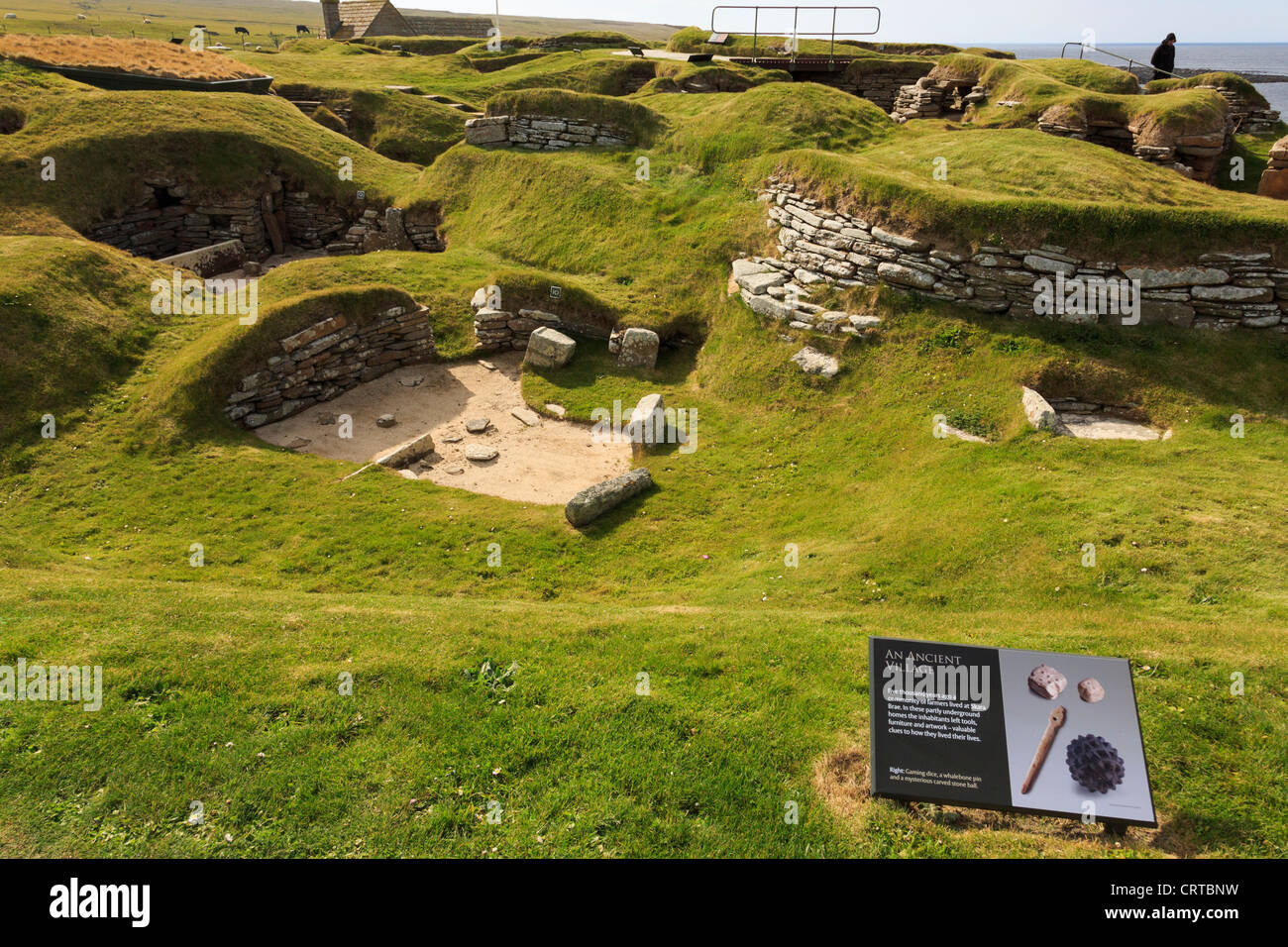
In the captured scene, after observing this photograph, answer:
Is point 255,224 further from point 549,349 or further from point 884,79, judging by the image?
point 884,79

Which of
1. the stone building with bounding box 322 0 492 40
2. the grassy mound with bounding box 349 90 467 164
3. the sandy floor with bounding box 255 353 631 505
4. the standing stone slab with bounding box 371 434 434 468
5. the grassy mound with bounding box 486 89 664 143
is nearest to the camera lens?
the standing stone slab with bounding box 371 434 434 468

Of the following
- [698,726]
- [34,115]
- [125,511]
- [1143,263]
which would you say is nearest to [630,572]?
[698,726]

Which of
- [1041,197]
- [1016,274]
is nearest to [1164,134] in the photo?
[1041,197]

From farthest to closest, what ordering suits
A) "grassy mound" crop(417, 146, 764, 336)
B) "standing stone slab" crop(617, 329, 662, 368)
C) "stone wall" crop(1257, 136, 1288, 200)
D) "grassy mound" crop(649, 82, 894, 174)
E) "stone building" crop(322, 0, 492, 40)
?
"stone building" crop(322, 0, 492, 40) < "grassy mound" crop(649, 82, 894, 174) < "grassy mound" crop(417, 146, 764, 336) < "stone wall" crop(1257, 136, 1288, 200) < "standing stone slab" crop(617, 329, 662, 368)

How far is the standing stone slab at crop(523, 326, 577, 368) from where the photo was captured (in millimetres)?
20391

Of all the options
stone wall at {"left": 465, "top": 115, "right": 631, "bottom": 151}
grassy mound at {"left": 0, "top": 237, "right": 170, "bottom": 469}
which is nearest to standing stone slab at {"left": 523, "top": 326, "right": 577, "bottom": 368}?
grassy mound at {"left": 0, "top": 237, "right": 170, "bottom": 469}

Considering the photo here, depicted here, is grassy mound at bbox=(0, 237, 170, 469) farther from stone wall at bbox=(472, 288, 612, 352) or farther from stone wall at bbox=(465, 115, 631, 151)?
stone wall at bbox=(465, 115, 631, 151)

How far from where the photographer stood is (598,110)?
29.0m

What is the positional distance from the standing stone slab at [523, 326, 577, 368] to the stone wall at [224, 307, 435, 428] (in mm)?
3295

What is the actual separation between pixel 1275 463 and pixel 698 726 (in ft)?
39.2

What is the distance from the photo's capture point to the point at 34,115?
2627 cm

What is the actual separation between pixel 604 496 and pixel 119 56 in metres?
34.4

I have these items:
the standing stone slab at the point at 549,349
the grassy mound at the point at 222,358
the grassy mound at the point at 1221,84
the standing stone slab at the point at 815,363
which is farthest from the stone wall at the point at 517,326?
the grassy mound at the point at 1221,84
